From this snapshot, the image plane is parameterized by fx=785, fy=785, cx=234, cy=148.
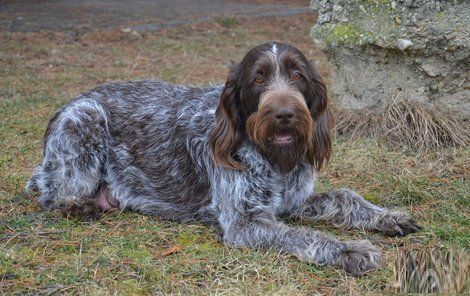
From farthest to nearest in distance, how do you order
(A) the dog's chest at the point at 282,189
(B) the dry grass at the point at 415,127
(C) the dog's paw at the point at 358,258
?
(B) the dry grass at the point at 415,127 → (A) the dog's chest at the point at 282,189 → (C) the dog's paw at the point at 358,258

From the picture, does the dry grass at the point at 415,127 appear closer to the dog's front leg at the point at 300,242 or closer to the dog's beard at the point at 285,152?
the dog's beard at the point at 285,152

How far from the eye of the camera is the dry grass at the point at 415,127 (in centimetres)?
774

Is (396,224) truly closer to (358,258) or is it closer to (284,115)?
(358,258)

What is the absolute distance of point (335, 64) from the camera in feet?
28.3

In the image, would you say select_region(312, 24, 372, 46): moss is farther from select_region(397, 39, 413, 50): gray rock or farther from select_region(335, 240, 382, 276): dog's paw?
select_region(335, 240, 382, 276): dog's paw

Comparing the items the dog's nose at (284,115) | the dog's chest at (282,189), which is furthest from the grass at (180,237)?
the dog's nose at (284,115)

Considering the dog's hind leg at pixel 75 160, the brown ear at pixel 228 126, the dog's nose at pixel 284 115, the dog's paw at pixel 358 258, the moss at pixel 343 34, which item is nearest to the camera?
the dog's paw at pixel 358 258

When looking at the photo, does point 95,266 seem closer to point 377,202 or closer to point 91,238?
point 91,238

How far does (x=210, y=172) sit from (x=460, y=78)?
11.1ft

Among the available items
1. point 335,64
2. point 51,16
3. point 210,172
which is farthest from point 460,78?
point 51,16

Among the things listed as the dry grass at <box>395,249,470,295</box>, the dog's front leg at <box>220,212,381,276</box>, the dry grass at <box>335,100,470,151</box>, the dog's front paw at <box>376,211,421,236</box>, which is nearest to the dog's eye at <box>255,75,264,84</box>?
the dog's front leg at <box>220,212,381,276</box>

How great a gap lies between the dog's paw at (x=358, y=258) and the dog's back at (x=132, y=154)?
1.39 metres

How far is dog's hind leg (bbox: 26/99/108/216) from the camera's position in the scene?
Result: 6.21 m

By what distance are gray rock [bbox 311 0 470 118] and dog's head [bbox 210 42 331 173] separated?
105 inches
